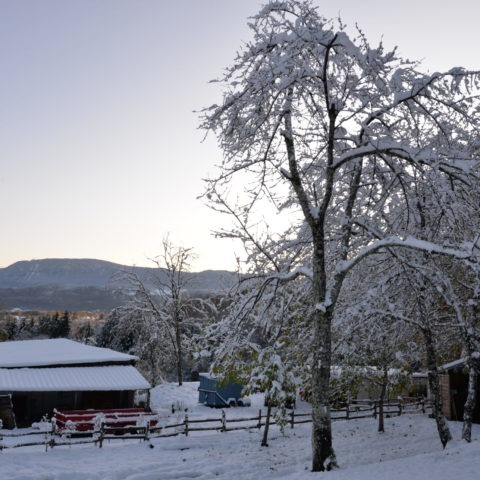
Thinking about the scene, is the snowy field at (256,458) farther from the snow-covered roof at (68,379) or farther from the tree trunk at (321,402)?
the snow-covered roof at (68,379)

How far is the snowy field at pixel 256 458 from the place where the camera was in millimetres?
9930

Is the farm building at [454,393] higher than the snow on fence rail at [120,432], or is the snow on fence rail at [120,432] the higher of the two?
the farm building at [454,393]

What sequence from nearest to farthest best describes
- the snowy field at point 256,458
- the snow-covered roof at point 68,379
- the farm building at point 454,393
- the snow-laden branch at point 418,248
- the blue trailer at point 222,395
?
the snow-laden branch at point 418,248, the snowy field at point 256,458, the farm building at point 454,393, the snow-covered roof at point 68,379, the blue trailer at point 222,395

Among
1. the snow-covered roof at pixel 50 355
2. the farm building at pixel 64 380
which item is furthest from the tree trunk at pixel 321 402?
the snow-covered roof at pixel 50 355

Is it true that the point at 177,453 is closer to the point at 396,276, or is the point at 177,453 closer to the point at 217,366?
the point at 217,366

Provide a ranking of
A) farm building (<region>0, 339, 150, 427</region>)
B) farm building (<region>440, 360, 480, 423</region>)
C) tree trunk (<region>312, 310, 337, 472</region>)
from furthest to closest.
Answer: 1. farm building (<region>0, 339, 150, 427</region>)
2. farm building (<region>440, 360, 480, 423</region>)
3. tree trunk (<region>312, 310, 337, 472</region>)

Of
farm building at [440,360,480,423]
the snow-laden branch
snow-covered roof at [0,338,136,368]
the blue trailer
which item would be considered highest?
the snow-laden branch

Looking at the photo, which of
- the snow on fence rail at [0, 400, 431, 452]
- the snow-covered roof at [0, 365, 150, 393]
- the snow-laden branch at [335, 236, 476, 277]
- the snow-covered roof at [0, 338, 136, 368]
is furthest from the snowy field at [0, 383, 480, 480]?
the snow-covered roof at [0, 338, 136, 368]

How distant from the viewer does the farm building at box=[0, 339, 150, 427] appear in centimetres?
2664

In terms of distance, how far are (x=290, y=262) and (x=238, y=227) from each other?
181cm

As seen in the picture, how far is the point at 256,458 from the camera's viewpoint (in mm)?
16922

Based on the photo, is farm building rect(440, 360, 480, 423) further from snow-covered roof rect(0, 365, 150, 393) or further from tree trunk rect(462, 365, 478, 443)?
snow-covered roof rect(0, 365, 150, 393)

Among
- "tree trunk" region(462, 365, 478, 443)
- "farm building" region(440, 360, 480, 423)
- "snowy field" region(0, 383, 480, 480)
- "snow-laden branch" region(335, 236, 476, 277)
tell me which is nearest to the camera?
"snow-laden branch" region(335, 236, 476, 277)

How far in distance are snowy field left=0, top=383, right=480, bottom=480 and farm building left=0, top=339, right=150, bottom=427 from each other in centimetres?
728
